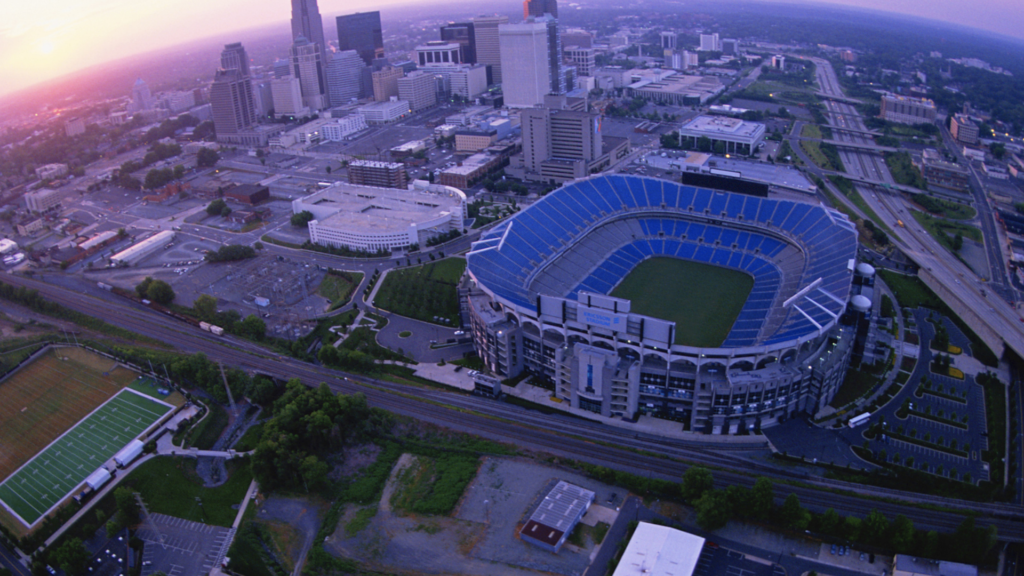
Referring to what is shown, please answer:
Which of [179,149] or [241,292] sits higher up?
[179,149]

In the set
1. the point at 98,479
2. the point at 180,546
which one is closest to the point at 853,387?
the point at 180,546

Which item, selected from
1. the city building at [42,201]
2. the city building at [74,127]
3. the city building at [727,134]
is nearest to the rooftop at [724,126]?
the city building at [727,134]

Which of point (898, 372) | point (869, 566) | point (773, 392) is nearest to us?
point (869, 566)

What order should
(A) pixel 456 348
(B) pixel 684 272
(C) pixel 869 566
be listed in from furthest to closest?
(B) pixel 684 272, (A) pixel 456 348, (C) pixel 869 566

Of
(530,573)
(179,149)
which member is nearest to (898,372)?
(530,573)

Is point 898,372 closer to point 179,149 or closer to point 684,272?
point 684,272

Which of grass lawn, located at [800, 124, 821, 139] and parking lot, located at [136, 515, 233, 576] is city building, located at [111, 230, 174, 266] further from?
grass lawn, located at [800, 124, 821, 139]

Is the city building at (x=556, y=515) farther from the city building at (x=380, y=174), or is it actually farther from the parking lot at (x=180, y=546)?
the city building at (x=380, y=174)

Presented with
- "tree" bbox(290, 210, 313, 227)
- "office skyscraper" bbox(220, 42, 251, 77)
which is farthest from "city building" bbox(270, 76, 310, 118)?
"tree" bbox(290, 210, 313, 227)
